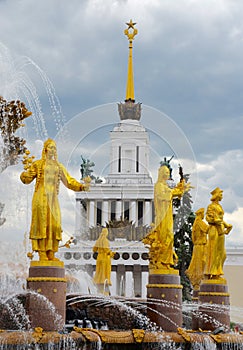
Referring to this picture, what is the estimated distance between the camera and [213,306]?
520 inches

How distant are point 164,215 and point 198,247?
12.3 ft

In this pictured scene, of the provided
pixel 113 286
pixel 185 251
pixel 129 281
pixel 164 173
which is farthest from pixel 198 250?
pixel 129 281

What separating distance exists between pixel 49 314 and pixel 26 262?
9.38 metres

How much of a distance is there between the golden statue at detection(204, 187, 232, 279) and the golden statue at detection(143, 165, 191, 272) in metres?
0.92

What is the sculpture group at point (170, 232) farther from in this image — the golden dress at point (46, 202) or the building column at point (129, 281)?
the building column at point (129, 281)

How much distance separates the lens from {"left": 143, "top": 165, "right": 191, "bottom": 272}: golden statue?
12.9 metres

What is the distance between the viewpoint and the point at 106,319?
12711 mm

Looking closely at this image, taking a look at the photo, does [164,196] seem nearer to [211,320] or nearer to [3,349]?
[211,320]

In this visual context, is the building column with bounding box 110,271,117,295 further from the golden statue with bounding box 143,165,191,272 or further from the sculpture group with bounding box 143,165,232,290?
the golden statue with bounding box 143,165,191,272

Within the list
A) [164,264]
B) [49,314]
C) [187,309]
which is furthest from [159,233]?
[49,314]

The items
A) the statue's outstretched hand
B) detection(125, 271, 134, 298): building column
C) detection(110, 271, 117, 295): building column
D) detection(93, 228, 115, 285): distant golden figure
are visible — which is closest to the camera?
the statue's outstretched hand

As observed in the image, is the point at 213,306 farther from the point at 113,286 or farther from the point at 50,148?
the point at 113,286

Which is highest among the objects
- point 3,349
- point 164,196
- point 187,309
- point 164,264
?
point 164,196

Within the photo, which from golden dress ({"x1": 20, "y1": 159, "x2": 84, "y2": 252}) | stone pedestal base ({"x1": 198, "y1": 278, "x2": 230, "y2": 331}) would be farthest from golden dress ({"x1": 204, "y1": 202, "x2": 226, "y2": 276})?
golden dress ({"x1": 20, "y1": 159, "x2": 84, "y2": 252})
